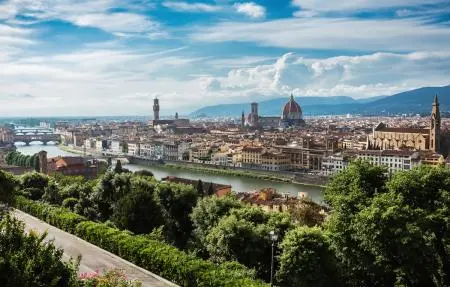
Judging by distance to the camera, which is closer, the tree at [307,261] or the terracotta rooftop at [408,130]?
the tree at [307,261]

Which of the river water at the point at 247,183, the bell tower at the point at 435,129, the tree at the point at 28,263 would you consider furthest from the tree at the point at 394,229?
the bell tower at the point at 435,129

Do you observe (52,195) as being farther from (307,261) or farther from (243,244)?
(307,261)

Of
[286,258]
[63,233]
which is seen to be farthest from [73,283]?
[63,233]

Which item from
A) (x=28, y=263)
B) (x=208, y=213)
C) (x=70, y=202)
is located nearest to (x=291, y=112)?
(x=70, y=202)

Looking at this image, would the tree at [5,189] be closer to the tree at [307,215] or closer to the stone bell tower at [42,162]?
the tree at [307,215]

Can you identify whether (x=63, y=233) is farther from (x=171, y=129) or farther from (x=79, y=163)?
(x=171, y=129)
